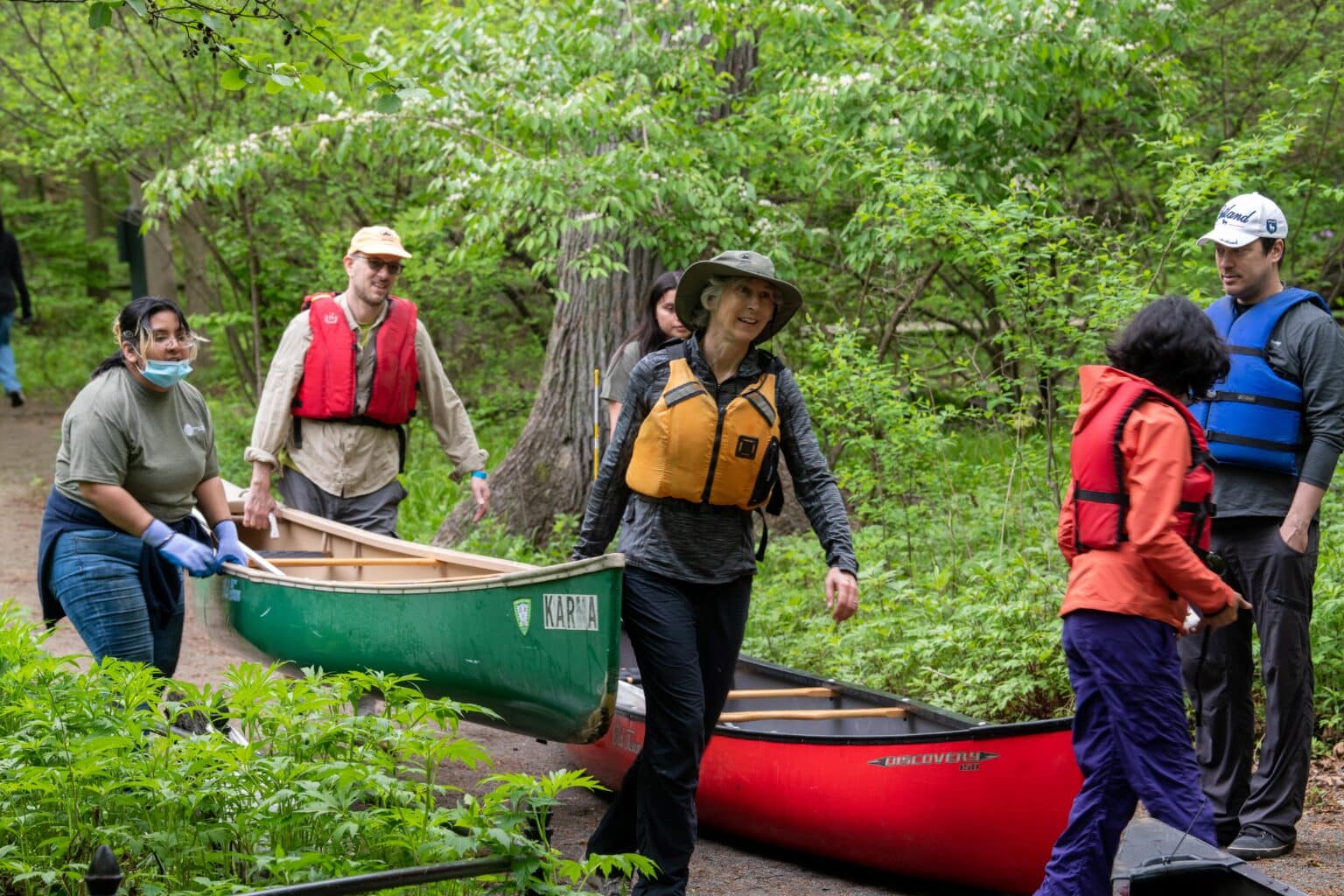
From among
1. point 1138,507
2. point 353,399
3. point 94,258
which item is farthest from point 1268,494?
point 94,258

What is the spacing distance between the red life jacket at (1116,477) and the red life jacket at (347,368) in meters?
3.43

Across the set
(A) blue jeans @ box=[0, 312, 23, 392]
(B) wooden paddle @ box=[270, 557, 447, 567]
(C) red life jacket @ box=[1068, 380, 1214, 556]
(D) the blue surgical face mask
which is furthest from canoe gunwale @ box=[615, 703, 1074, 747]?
(A) blue jeans @ box=[0, 312, 23, 392]

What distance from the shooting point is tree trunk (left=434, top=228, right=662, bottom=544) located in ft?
30.8

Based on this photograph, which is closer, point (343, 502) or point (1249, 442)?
point (1249, 442)

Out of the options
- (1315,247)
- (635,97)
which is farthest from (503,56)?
(1315,247)

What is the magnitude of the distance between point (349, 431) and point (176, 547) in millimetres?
1220

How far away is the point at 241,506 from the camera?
7195mm

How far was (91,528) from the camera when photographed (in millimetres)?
5086

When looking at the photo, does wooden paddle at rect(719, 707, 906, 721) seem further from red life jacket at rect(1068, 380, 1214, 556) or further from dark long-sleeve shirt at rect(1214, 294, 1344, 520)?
red life jacket at rect(1068, 380, 1214, 556)

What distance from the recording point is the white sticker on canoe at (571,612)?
414 cm

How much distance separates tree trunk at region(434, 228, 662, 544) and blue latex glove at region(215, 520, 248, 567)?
3573 mm

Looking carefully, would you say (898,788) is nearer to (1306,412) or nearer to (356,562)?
(1306,412)

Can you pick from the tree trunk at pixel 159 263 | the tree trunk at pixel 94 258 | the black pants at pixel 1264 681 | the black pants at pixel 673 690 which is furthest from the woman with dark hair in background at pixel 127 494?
the tree trunk at pixel 94 258

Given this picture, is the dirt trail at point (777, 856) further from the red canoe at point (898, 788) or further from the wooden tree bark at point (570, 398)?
the wooden tree bark at point (570, 398)
